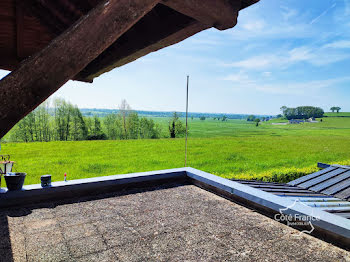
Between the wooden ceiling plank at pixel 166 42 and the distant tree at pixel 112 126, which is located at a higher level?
the wooden ceiling plank at pixel 166 42

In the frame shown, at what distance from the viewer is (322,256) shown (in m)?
1.91

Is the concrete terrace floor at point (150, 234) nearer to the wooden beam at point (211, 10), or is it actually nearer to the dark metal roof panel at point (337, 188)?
the wooden beam at point (211, 10)

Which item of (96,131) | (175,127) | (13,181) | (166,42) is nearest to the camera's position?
(166,42)

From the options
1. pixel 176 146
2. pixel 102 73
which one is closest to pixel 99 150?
pixel 176 146

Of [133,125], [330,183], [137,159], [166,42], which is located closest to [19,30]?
[166,42]

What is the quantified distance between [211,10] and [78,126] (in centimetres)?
3002

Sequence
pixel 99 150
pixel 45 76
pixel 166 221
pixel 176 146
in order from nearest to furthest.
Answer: pixel 45 76
pixel 166 221
pixel 99 150
pixel 176 146

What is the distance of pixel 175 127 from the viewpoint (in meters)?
32.3

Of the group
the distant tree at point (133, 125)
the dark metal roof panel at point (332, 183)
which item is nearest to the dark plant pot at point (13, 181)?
the dark metal roof panel at point (332, 183)

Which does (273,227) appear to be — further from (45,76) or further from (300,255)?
(45,76)

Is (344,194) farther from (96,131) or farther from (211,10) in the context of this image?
(96,131)

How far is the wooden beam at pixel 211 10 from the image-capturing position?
1.26m

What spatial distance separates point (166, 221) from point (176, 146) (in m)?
19.9

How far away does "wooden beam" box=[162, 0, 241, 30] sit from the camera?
1.26 m
